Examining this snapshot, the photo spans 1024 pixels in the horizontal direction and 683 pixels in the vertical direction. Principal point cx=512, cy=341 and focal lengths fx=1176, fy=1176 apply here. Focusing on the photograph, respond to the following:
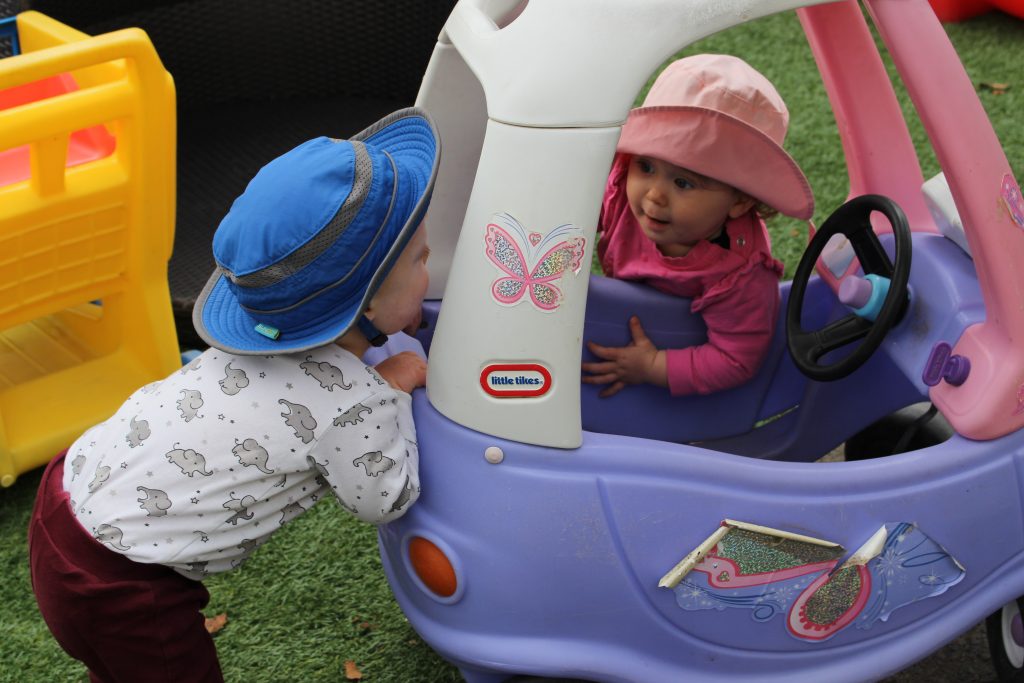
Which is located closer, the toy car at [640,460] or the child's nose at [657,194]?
the toy car at [640,460]

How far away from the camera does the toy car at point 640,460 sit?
1339mm

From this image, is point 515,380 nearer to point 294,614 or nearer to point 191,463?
point 191,463

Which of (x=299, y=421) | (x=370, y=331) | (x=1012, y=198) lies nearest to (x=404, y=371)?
(x=370, y=331)

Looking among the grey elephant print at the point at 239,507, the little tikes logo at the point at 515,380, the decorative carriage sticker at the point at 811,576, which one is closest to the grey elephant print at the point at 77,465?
the grey elephant print at the point at 239,507

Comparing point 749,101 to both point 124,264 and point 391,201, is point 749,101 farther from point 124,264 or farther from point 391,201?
point 124,264

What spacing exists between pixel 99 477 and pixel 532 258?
23.8 inches

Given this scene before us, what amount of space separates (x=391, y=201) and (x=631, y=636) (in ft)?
2.08

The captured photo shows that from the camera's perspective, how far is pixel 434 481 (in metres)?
1.50

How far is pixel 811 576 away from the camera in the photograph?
5.01 ft

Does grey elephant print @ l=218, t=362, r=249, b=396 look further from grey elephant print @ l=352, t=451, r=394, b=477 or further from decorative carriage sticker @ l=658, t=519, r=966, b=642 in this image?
decorative carriage sticker @ l=658, t=519, r=966, b=642

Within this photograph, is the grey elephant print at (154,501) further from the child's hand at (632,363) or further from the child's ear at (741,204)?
the child's ear at (741,204)

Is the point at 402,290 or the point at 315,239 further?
the point at 402,290

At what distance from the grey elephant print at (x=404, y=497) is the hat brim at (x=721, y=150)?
715mm

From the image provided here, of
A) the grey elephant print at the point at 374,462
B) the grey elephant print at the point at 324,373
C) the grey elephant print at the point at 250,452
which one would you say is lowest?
the grey elephant print at the point at 250,452
